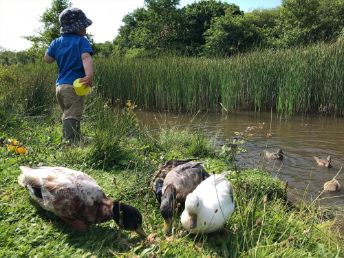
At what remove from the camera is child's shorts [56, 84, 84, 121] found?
19.1ft

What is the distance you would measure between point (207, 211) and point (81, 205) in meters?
0.94

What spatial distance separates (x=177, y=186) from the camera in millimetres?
3664

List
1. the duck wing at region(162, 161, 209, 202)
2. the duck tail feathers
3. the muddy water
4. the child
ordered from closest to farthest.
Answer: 1. the duck tail feathers
2. the duck wing at region(162, 161, 209, 202)
3. the child
4. the muddy water

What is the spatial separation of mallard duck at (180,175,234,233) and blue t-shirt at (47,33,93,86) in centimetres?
310

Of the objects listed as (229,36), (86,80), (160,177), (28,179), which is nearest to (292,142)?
(86,80)

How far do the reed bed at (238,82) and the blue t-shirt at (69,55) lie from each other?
7.53 meters

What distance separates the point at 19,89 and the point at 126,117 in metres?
3.23

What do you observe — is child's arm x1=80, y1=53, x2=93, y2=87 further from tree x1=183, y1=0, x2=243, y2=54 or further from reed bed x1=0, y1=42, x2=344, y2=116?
tree x1=183, y1=0, x2=243, y2=54

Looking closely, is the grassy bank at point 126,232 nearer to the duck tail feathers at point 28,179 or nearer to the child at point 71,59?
the duck tail feathers at point 28,179

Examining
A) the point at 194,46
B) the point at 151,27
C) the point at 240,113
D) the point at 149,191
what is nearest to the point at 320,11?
the point at 194,46

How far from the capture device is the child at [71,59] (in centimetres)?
570

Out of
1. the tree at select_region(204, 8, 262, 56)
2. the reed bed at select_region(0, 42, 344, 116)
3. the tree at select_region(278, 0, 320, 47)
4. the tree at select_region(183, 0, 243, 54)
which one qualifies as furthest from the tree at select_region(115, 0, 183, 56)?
the reed bed at select_region(0, 42, 344, 116)

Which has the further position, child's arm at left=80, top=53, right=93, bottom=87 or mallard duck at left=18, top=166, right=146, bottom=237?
child's arm at left=80, top=53, right=93, bottom=87

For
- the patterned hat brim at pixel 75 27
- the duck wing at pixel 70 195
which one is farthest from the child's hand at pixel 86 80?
the duck wing at pixel 70 195
